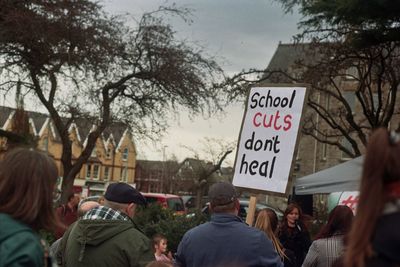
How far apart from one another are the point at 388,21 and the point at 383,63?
943 centimetres

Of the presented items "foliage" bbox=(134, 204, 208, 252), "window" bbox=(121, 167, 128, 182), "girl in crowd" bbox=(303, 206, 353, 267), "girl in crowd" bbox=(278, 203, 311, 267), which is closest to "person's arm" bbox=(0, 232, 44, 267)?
"girl in crowd" bbox=(303, 206, 353, 267)

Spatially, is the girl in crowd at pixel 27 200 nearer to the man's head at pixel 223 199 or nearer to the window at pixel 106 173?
the man's head at pixel 223 199

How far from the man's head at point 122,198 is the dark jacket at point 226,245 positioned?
0.45m

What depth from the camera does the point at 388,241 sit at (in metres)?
2.01

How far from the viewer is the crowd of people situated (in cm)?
209

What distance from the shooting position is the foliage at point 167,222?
37.5 ft

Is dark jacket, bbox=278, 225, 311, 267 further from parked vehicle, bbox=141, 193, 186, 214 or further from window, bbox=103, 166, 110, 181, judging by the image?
window, bbox=103, 166, 110, 181

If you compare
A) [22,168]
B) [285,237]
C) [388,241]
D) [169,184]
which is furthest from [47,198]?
[169,184]

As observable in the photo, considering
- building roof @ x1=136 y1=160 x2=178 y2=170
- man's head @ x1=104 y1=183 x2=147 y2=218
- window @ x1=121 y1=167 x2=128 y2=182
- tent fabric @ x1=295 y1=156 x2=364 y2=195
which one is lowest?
man's head @ x1=104 y1=183 x2=147 y2=218

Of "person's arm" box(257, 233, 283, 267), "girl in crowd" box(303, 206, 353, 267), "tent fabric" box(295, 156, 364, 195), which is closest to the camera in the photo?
"person's arm" box(257, 233, 283, 267)

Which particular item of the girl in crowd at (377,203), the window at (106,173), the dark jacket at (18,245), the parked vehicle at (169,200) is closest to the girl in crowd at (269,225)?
the dark jacket at (18,245)

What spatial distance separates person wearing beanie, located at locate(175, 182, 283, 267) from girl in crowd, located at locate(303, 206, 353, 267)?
118 centimetres

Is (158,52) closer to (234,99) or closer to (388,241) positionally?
(234,99)

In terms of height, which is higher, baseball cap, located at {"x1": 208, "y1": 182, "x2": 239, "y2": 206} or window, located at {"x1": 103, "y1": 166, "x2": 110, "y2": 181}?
window, located at {"x1": 103, "y1": 166, "x2": 110, "y2": 181}
